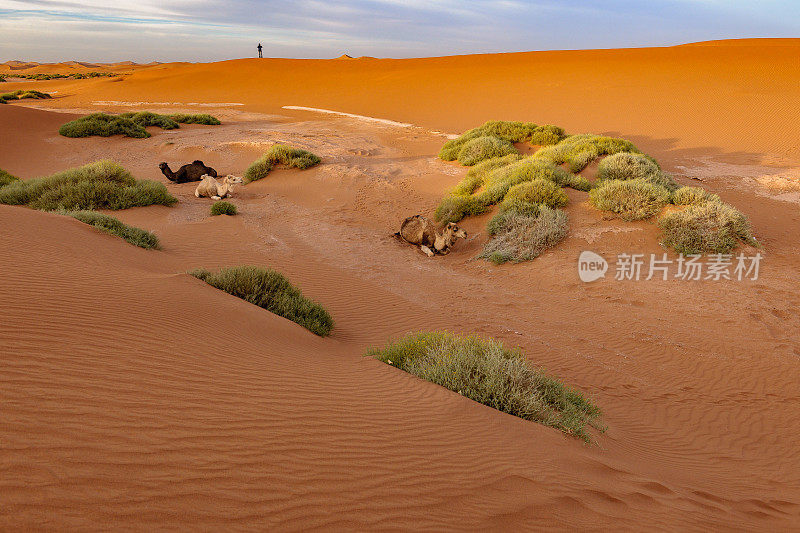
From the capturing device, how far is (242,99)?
163 ft

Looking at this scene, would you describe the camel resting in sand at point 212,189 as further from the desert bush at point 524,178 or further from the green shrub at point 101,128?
the green shrub at point 101,128

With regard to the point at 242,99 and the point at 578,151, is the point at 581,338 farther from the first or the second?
the point at 242,99

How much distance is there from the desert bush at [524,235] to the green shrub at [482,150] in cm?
669

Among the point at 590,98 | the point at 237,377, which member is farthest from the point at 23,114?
the point at 590,98

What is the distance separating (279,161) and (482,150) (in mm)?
8009

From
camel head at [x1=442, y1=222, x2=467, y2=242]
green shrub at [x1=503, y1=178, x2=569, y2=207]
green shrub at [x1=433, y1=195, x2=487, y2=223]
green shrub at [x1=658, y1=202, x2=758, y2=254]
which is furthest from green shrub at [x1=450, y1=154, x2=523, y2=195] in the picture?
green shrub at [x1=658, y1=202, x2=758, y2=254]

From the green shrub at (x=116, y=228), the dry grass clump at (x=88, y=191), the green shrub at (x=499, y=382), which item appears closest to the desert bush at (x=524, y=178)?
the green shrub at (x=499, y=382)

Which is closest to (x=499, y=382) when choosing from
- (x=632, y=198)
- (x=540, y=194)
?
(x=540, y=194)

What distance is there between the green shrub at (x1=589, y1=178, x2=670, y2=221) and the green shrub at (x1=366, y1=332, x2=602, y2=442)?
7.68 meters

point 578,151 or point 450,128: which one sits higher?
point 450,128

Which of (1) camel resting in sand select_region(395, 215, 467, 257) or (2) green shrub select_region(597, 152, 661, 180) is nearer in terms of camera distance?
(1) camel resting in sand select_region(395, 215, 467, 257)

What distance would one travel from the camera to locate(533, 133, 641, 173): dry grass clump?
49.5ft

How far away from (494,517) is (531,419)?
1.91 m

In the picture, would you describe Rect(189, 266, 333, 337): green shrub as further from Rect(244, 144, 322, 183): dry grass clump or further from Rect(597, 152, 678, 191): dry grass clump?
Rect(244, 144, 322, 183): dry grass clump
